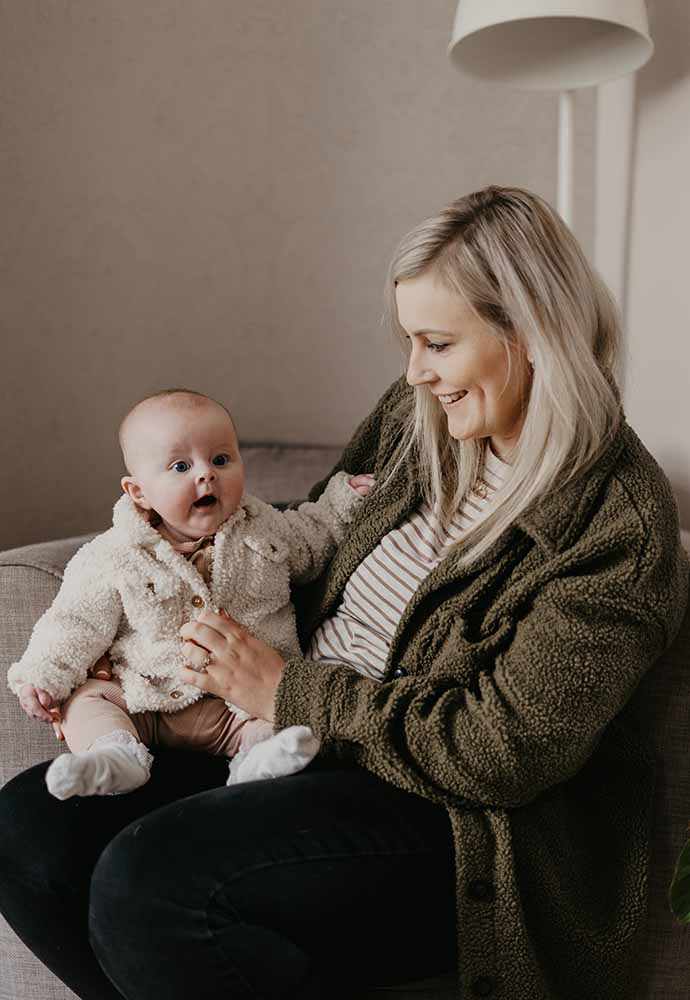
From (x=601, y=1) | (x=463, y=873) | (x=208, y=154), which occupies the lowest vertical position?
(x=463, y=873)

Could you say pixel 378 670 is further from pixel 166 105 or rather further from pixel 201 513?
pixel 166 105

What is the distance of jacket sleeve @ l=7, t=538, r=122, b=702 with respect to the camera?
4.48ft

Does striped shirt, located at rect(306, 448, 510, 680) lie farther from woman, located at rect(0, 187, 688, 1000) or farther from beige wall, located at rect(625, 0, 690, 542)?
beige wall, located at rect(625, 0, 690, 542)

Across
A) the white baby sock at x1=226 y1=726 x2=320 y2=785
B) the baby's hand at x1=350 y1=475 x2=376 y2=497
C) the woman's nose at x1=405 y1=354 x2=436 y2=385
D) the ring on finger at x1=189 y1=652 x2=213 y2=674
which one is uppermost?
the woman's nose at x1=405 y1=354 x2=436 y2=385

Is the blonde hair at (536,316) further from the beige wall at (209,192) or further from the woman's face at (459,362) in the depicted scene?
the beige wall at (209,192)

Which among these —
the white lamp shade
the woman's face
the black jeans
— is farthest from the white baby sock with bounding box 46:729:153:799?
the white lamp shade

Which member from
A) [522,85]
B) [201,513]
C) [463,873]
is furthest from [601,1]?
[463,873]

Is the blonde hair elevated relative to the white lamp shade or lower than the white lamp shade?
lower

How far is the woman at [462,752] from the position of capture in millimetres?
1167

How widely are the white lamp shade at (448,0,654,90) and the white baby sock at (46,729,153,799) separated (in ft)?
4.35

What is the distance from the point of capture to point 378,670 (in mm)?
1415

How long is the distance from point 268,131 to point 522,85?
576 millimetres

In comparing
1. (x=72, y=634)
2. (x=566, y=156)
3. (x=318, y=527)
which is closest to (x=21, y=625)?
(x=72, y=634)

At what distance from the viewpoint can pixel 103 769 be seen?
119 centimetres
